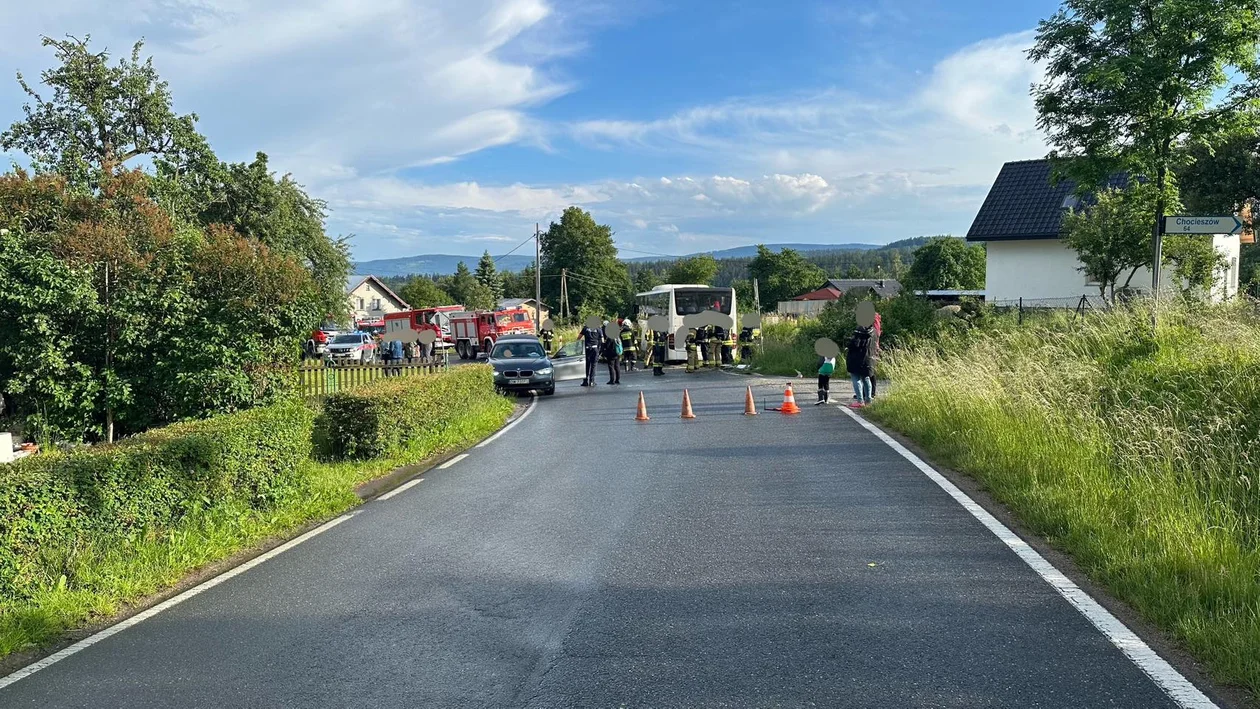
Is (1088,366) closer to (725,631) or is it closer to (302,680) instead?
(725,631)

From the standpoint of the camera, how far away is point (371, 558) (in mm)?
6727

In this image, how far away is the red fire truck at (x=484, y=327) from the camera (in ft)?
155

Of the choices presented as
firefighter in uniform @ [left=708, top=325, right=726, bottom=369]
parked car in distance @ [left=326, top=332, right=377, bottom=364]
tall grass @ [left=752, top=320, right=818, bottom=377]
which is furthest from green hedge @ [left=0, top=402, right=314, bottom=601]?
parked car in distance @ [left=326, top=332, right=377, bottom=364]

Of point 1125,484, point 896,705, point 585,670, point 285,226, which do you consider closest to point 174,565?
point 585,670

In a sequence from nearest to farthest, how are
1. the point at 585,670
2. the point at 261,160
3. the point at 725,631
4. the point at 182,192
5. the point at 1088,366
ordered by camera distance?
the point at 585,670 < the point at 725,631 < the point at 1088,366 < the point at 182,192 < the point at 261,160

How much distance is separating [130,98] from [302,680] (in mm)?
32935

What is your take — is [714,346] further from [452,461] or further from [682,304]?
[452,461]

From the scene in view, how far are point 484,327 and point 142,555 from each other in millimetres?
41393

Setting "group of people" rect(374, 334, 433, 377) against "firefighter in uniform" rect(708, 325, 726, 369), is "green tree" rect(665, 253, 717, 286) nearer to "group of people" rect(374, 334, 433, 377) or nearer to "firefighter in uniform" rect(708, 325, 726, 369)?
"group of people" rect(374, 334, 433, 377)

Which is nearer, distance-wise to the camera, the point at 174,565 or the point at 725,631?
the point at 725,631

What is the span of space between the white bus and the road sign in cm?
1989

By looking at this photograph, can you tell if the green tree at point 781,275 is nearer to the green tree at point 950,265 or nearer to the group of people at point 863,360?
the green tree at point 950,265

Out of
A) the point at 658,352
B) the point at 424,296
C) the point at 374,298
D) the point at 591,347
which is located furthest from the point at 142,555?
the point at 374,298

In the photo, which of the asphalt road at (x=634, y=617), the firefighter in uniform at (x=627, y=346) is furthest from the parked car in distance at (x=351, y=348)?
the asphalt road at (x=634, y=617)
